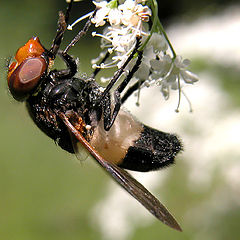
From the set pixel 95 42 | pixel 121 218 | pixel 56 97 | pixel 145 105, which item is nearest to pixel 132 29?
pixel 56 97

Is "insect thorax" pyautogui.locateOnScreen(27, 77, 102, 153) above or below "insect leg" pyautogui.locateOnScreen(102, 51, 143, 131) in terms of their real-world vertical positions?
above

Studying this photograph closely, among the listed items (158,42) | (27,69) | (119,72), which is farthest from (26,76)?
(158,42)

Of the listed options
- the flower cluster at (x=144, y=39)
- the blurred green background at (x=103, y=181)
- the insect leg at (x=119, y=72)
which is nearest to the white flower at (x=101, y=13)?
the flower cluster at (x=144, y=39)

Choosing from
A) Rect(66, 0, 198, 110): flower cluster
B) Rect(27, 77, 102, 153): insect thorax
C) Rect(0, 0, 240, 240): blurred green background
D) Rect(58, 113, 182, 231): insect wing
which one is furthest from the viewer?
Rect(0, 0, 240, 240): blurred green background

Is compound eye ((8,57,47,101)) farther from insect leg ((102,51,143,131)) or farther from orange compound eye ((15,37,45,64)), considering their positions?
insect leg ((102,51,143,131))

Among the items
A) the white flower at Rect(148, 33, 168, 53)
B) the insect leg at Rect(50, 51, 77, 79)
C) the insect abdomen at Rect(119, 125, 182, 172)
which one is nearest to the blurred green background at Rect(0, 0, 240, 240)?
the insect leg at Rect(50, 51, 77, 79)

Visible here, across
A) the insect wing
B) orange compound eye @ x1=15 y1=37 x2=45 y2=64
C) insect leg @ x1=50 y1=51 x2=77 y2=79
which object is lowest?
the insect wing

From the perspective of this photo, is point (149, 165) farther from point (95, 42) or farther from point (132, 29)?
point (95, 42)
